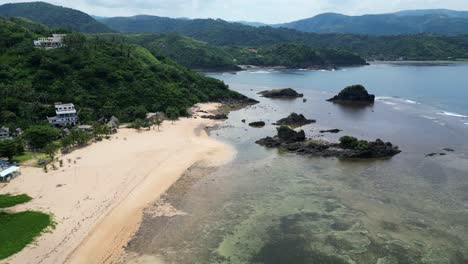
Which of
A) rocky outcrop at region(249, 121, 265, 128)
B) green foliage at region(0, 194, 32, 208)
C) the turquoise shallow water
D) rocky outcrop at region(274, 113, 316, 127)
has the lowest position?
the turquoise shallow water

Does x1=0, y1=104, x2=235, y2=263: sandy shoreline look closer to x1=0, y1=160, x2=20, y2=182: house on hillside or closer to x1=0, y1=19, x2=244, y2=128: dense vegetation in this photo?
x1=0, y1=160, x2=20, y2=182: house on hillside

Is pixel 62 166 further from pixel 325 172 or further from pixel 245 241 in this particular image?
pixel 325 172

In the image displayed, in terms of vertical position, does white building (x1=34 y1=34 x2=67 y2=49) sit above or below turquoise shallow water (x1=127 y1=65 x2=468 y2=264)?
above

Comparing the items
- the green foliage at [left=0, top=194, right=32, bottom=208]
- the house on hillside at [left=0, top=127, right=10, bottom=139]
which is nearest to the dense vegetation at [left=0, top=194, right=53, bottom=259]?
the green foliage at [left=0, top=194, right=32, bottom=208]

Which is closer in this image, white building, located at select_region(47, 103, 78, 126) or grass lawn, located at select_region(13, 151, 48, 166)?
grass lawn, located at select_region(13, 151, 48, 166)

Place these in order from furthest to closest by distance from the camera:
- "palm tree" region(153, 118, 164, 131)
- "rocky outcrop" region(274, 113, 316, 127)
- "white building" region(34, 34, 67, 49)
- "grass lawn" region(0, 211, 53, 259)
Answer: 1. "white building" region(34, 34, 67, 49)
2. "rocky outcrop" region(274, 113, 316, 127)
3. "palm tree" region(153, 118, 164, 131)
4. "grass lawn" region(0, 211, 53, 259)

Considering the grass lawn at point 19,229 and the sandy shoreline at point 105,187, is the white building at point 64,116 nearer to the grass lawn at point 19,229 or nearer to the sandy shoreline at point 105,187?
the sandy shoreline at point 105,187
